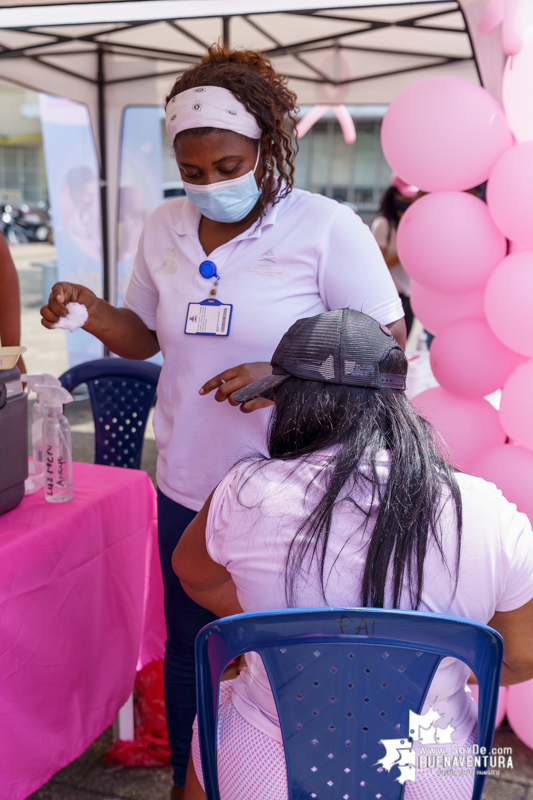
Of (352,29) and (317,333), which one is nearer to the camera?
(317,333)

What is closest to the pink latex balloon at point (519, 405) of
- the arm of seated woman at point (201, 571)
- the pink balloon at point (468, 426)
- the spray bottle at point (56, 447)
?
the pink balloon at point (468, 426)

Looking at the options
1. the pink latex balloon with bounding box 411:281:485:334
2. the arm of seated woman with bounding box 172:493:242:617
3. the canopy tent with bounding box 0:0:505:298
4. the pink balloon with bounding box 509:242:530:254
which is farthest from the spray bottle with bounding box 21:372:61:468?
the canopy tent with bounding box 0:0:505:298

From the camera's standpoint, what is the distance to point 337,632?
860 mm

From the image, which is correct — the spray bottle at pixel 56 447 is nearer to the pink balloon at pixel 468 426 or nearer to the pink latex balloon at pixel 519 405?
the pink balloon at pixel 468 426

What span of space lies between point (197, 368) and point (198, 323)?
0.10m

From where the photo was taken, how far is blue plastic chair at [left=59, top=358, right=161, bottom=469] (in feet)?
7.84

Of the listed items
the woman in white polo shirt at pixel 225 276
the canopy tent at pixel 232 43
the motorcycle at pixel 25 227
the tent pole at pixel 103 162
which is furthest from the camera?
the motorcycle at pixel 25 227

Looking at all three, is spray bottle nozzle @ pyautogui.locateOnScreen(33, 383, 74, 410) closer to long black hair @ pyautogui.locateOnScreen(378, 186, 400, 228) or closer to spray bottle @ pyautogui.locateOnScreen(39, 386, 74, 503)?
Answer: spray bottle @ pyautogui.locateOnScreen(39, 386, 74, 503)

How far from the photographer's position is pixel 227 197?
143 centimetres

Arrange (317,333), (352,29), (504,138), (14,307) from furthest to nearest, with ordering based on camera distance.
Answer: (352,29), (14,307), (504,138), (317,333)

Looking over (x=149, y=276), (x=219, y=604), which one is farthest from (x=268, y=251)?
(x=219, y=604)

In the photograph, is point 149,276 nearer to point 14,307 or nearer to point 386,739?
point 14,307

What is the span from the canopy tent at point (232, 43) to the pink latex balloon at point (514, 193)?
2.33m

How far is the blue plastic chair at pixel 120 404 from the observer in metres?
2.39
